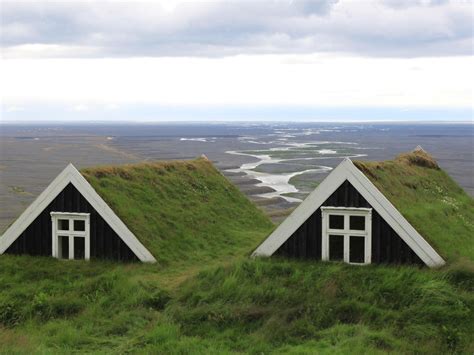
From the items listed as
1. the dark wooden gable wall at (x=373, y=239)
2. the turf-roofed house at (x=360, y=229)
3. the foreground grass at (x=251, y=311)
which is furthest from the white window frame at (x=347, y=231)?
the foreground grass at (x=251, y=311)

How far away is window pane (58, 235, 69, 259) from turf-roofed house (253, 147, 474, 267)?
6443 millimetres

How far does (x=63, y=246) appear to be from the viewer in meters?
20.0

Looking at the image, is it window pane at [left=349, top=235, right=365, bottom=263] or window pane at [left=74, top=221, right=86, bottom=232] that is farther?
window pane at [left=74, top=221, right=86, bottom=232]

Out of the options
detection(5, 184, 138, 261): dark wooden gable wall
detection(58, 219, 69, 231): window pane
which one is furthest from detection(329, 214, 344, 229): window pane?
detection(58, 219, 69, 231): window pane

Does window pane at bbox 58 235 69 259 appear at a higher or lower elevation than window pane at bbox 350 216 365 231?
lower

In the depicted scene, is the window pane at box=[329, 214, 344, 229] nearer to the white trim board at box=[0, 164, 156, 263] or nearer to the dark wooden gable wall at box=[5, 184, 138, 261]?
the white trim board at box=[0, 164, 156, 263]

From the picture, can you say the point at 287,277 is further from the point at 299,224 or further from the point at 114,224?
the point at 114,224

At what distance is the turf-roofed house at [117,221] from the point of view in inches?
762

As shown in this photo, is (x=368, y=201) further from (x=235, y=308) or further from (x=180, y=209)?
(x=180, y=209)

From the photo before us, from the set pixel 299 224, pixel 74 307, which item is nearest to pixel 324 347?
pixel 299 224

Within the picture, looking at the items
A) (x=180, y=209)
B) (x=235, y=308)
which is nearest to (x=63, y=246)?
(x=180, y=209)

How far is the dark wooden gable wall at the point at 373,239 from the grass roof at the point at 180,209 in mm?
4723

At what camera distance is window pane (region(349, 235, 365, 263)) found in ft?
56.2

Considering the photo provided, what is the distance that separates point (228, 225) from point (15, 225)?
9051 millimetres
